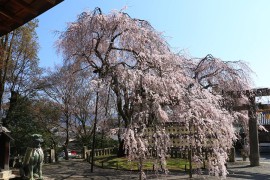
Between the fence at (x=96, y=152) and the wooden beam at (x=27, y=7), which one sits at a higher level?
the wooden beam at (x=27, y=7)

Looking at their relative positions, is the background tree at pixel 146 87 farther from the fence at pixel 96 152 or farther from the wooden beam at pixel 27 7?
the fence at pixel 96 152

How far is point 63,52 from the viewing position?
17453 millimetres

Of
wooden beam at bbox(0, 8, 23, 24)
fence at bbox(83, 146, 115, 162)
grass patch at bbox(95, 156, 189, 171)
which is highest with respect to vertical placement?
wooden beam at bbox(0, 8, 23, 24)

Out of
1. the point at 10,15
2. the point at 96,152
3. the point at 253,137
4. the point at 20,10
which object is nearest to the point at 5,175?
the point at 10,15

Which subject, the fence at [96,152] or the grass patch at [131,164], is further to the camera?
the fence at [96,152]

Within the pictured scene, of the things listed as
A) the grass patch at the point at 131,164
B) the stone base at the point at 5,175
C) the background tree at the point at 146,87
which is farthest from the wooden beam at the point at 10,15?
the grass patch at the point at 131,164

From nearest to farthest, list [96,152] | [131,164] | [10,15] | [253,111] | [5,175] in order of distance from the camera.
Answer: [10,15] < [5,175] < [131,164] < [253,111] < [96,152]

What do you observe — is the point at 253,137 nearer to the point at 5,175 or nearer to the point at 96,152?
the point at 96,152

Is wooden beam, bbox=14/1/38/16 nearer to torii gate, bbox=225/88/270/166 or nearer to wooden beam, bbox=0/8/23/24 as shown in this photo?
wooden beam, bbox=0/8/23/24

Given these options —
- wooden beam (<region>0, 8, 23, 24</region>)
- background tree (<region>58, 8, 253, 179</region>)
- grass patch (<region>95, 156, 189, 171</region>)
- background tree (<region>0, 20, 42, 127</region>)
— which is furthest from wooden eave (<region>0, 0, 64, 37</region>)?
background tree (<region>0, 20, 42, 127</region>)

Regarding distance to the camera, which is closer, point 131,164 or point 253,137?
point 131,164

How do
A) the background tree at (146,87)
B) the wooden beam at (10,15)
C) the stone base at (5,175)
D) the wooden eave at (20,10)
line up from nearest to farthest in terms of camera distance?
the wooden eave at (20,10) < the wooden beam at (10,15) < the stone base at (5,175) < the background tree at (146,87)

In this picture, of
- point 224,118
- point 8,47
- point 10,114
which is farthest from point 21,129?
point 224,118

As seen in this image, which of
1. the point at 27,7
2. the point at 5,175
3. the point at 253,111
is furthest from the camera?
the point at 253,111
